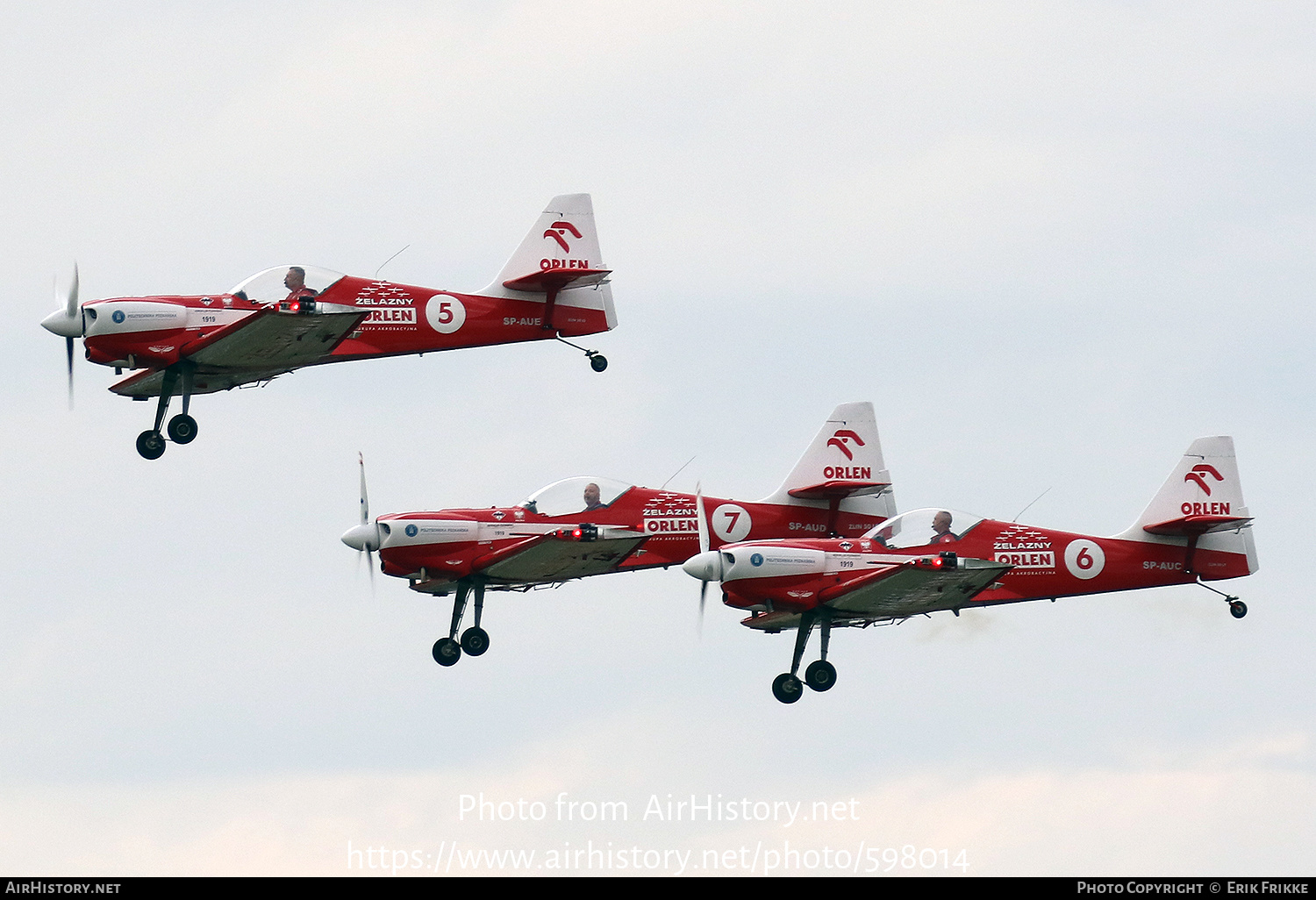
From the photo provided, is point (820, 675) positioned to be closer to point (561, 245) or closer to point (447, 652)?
point (447, 652)

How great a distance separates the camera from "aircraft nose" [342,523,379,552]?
161 feet

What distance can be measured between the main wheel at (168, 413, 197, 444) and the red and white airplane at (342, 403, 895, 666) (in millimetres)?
3137

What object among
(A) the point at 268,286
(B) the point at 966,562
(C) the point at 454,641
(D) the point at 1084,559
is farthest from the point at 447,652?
(D) the point at 1084,559

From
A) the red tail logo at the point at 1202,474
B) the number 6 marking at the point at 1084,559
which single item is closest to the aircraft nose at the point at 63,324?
the number 6 marking at the point at 1084,559

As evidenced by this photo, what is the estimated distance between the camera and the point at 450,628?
5031cm

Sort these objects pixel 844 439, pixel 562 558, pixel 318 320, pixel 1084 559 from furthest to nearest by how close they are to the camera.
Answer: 1. pixel 844 439
2. pixel 1084 559
3. pixel 562 558
4. pixel 318 320

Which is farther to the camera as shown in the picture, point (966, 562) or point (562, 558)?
point (562, 558)

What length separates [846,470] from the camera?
52656 millimetres

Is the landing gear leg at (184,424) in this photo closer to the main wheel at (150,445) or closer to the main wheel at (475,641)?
the main wheel at (150,445)

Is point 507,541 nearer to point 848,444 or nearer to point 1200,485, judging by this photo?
point 848,444

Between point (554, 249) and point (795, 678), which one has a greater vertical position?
point (554, 249)

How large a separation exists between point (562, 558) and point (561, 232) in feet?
25.8

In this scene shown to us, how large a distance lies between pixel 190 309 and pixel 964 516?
45.3ft

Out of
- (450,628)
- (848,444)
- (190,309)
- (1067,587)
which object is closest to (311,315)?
(190,309)
